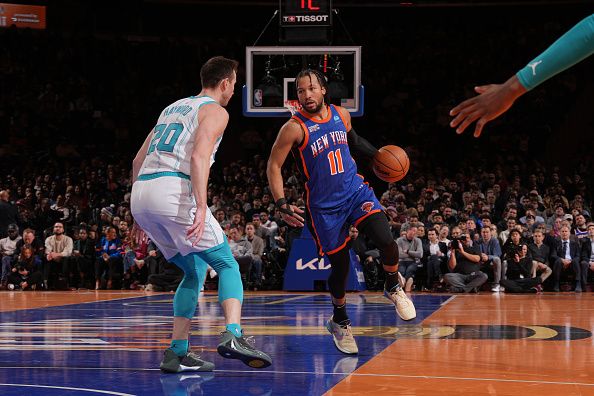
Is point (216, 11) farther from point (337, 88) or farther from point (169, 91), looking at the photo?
point (337, 88)

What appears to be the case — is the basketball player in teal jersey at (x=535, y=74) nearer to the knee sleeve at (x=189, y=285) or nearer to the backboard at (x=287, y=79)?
the knee sleeve at (x=189, y=285)

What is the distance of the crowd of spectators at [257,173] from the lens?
15742mm

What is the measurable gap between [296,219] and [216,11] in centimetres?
2170

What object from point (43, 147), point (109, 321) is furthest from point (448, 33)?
point (109, 321)

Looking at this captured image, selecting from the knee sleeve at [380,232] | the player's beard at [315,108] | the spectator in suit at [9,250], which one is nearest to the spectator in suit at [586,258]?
the knee sleeve at [380,232]

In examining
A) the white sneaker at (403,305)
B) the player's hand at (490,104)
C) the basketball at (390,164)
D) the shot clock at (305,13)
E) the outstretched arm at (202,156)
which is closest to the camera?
the player's hand at (490,104)

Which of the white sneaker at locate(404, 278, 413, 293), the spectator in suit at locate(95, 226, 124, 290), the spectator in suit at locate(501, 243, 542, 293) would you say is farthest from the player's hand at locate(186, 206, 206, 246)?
the spectator in suit at locate(95, 226, 124, 290)

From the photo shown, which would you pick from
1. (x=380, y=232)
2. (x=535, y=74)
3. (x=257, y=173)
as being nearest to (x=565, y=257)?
(x=257, y=173)

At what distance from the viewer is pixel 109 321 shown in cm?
897

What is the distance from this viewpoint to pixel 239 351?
4.90 meters

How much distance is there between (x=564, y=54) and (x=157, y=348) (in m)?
4.44

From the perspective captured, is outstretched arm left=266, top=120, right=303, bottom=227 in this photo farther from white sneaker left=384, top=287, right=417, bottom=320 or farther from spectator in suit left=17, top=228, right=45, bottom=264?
spectator in suit left=17, top=228, right=45, bottom=264

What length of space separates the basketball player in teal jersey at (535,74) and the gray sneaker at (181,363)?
111 inches

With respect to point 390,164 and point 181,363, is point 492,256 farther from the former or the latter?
point 181,363
